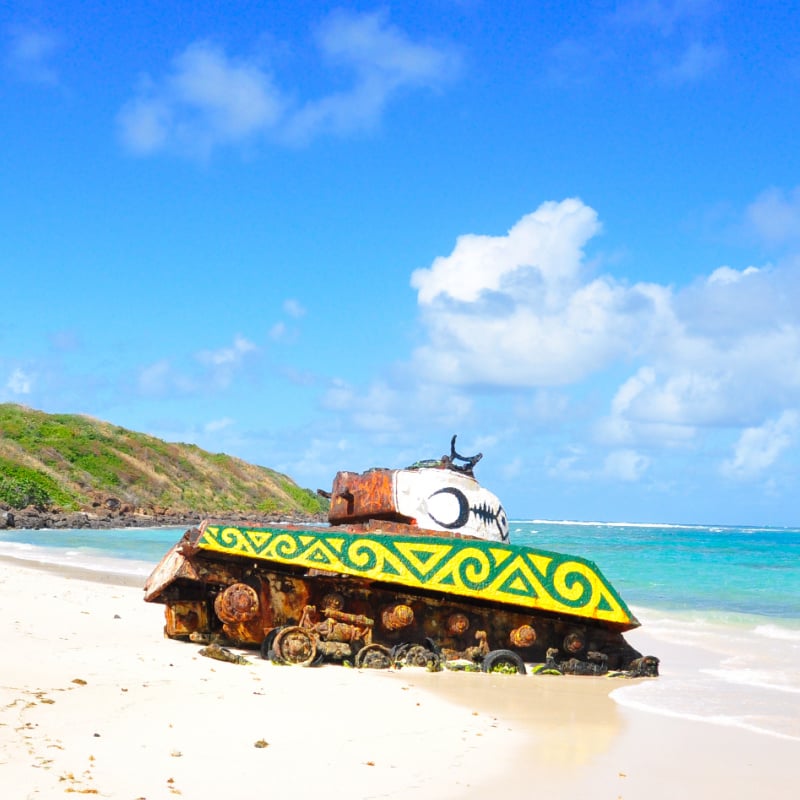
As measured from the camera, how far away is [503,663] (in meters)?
11.6

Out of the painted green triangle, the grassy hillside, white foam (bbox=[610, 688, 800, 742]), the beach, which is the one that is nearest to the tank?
the painted green triangle

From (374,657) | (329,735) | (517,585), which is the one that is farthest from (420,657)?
(329,735)

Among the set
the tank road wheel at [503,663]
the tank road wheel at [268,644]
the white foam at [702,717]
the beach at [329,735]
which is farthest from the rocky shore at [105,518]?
the white foam at [702,717]

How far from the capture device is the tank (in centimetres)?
1160

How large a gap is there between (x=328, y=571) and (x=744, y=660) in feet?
19.1

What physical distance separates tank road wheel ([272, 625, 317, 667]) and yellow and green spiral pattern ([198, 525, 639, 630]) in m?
0.76

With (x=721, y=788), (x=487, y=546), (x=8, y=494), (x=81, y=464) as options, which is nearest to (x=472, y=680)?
(x=487, y=546)

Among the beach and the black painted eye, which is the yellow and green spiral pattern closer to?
the beach

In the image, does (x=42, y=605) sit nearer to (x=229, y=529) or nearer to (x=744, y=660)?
(x=229, y=529)

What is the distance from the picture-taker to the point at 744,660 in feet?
44.1

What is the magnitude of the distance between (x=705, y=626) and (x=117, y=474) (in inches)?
2273

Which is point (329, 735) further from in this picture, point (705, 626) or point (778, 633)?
point (705, 626)

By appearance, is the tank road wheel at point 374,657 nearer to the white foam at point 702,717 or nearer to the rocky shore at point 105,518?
the white foam at point 702,717

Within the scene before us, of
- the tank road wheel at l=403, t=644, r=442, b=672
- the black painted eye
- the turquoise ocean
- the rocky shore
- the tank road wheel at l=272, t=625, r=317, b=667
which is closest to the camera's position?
the turquoise ocean
